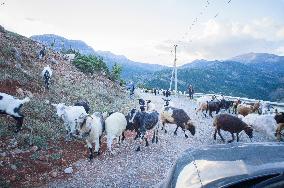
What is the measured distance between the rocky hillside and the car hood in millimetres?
6697

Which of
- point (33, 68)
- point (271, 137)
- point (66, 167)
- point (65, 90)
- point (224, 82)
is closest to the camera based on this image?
point (66, 167)

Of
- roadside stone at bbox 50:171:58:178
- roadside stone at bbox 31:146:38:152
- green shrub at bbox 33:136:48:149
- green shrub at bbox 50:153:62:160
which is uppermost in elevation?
green shrub at bbox 33:136:48:149

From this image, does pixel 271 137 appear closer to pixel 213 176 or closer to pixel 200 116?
pixel 200 116

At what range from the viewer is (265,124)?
54.4 ft

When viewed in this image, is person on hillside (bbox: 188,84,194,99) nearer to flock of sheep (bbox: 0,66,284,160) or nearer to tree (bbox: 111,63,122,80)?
tree (bbox: 111,63,122,80)

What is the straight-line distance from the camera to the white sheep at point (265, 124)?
53.5ft

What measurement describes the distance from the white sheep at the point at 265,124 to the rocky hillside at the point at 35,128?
847 centimetres

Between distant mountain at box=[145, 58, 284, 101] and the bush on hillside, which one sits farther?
distant mountain at box=[145, 58, 284, 101]

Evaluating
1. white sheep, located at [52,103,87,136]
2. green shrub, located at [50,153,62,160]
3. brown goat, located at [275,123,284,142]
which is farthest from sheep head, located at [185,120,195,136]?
green shrub, located at [50,153,62,160]

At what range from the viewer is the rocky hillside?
33.8 ft

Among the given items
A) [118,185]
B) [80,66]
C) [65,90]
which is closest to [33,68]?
[65,90]

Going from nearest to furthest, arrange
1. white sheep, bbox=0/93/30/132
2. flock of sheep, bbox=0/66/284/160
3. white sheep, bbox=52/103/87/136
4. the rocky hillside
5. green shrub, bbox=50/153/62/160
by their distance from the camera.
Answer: the rocky hillside < green shrub, bbox=50/153/62/160 < flock of sheep, bbox=0/66/284/160 < white sheep, bbox=0/93/30/132 < white sheep, bbox=52/103/87/136

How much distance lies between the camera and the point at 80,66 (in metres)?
38.5

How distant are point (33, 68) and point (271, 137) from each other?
61.4 feet
